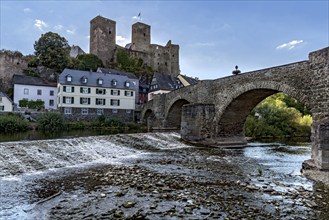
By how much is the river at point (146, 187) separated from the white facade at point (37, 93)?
31394mm

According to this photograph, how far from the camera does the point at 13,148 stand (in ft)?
37.4

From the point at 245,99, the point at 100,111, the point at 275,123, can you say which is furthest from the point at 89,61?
the point at 245,99

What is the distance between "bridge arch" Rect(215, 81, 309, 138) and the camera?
15521mm

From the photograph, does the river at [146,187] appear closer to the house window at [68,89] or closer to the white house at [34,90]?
the house window at [68,89]

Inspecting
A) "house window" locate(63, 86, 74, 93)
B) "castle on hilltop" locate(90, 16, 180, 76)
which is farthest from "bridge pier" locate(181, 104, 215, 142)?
"castle on hilltop" locate(90, 16, 180, 76)

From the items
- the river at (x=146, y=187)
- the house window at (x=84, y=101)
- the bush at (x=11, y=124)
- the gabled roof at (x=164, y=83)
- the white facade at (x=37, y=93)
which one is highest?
the gabled roof at (x=164, y=83)

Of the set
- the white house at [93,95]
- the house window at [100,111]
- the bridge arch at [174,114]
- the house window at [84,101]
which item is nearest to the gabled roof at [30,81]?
the white house at [93,95]

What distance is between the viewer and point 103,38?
58.8 meters

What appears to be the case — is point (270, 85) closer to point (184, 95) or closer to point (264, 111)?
point (184, 95)

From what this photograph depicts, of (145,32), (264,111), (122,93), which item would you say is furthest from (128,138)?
(145,32)

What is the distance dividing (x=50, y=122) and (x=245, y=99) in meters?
20.2

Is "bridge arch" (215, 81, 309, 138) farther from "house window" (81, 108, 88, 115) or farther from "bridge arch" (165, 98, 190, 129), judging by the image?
"house window" (81, 108, 88, 115)

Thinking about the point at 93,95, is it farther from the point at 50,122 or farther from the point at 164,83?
the point at 164,83

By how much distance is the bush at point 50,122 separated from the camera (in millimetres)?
29484
